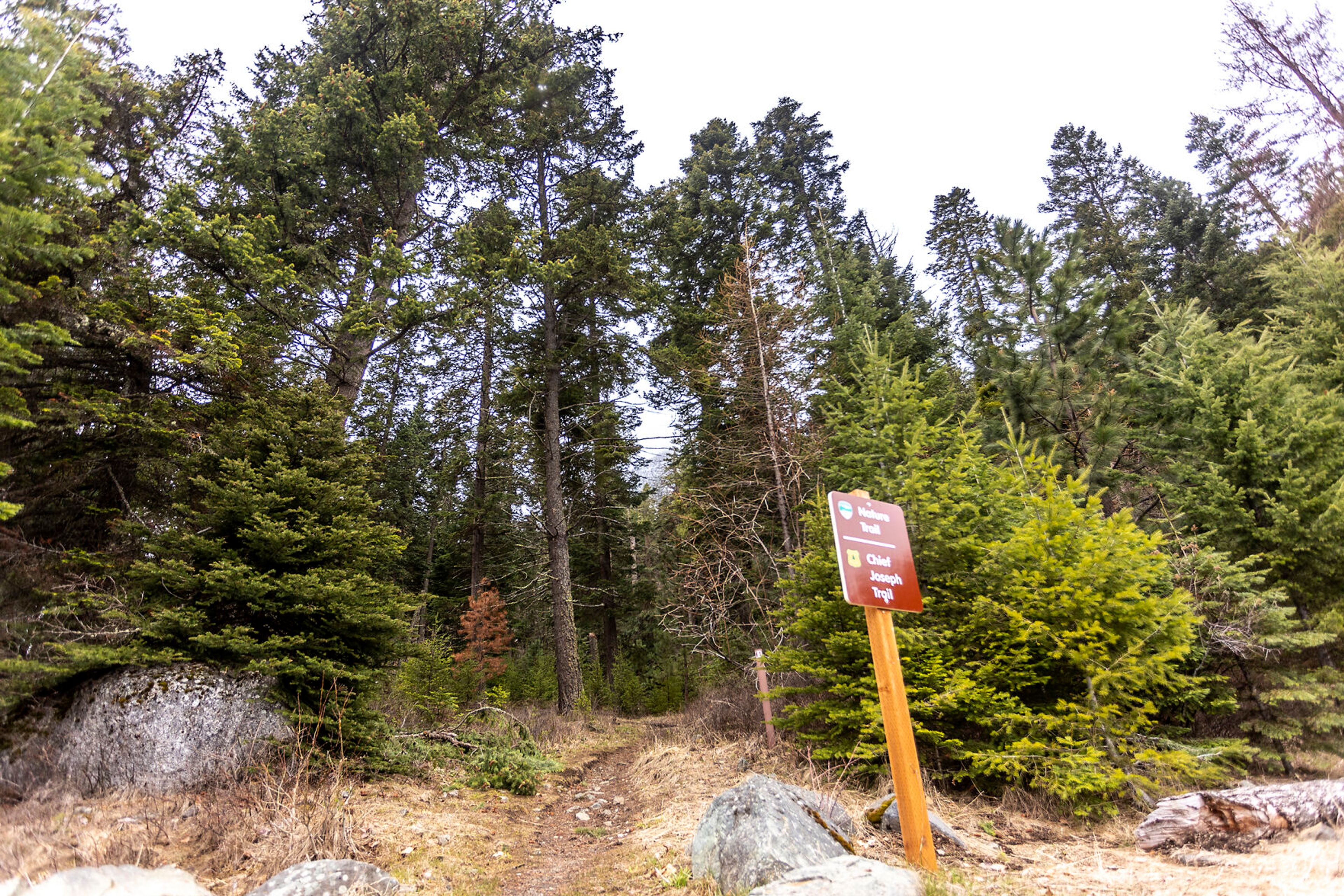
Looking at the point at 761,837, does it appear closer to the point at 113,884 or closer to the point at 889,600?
→ the point at 889,600

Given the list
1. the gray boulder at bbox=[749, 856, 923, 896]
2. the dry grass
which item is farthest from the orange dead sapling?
the gray boulder at bbox=[749, 856, 923, 896]

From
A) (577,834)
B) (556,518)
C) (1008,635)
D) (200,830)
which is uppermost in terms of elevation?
(556,518)

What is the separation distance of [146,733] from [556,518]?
9.45 m

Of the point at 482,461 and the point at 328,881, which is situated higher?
the point at 482,461

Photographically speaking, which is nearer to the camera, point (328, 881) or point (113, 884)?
point (113, 884)


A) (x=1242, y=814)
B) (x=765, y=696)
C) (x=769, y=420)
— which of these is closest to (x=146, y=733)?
(x=765, y=696)

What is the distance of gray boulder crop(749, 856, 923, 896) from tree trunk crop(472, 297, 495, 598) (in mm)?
14747

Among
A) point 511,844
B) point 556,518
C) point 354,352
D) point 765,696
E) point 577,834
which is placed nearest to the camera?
point 511,844

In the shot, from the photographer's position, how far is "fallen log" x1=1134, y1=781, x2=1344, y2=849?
14.8 ft

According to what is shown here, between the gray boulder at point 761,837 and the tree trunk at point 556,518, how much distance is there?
9991 millimetres

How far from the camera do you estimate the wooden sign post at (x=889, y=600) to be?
440 cm

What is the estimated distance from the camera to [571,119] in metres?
17.3

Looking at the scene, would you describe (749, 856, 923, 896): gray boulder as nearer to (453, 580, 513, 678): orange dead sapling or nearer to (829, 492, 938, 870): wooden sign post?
(829, 492, 938, 870): wooden sign post

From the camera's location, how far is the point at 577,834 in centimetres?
679
